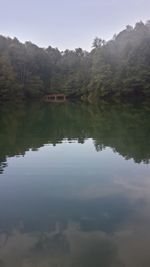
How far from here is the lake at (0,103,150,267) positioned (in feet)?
18.5

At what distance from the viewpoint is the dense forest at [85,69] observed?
5141 cm

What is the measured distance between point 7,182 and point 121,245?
4.71 meters

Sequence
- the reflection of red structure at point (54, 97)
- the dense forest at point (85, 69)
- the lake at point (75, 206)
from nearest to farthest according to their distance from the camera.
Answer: the lake at point (75, 206) < the dense forest at point (85, 69) < the reflection of red structure at point (54, 97)

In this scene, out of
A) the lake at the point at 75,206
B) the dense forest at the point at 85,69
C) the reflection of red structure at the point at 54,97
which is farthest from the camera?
the reflection of red structure at the point at 54,97

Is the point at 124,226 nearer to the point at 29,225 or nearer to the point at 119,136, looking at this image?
the point at 29,225

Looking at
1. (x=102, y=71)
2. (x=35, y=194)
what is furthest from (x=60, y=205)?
(x=102, y=71)

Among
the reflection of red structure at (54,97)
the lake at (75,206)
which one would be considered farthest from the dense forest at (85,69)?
the lake at (75,206)

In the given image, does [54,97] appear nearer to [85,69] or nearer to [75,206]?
[85,69]

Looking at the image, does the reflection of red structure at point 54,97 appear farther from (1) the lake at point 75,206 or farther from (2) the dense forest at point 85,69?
(1) the lake at point 75,206

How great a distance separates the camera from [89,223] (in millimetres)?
6828

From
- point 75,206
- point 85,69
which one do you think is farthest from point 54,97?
point 75,206

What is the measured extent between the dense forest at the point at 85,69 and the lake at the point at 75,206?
38156 mm

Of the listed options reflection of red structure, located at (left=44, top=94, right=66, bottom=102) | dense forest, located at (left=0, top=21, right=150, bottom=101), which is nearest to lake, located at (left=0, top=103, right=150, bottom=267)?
dense forest, located at (left=0, top=21, right=150, bottom=101)

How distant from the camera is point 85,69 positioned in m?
73.4
